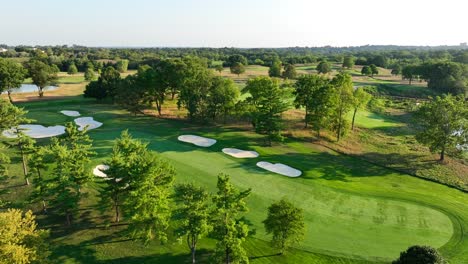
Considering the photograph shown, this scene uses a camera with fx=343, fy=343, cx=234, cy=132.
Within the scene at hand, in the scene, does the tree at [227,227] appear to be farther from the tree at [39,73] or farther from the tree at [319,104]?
the tree at [39,73]

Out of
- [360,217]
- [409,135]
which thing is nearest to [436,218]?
[360,217]

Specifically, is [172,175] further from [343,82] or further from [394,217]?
[343,82]

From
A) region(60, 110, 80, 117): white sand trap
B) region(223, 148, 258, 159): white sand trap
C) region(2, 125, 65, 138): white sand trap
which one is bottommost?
region(223, 148, 258, 159): white sand trap

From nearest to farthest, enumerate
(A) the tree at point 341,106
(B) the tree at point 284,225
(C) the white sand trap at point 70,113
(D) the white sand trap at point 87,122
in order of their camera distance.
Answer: (B) the tree at point 284,225, (A) the tree at point 341,106, (D) the white sand trap at point 87,122, (C) the white sand trap at point 70,113

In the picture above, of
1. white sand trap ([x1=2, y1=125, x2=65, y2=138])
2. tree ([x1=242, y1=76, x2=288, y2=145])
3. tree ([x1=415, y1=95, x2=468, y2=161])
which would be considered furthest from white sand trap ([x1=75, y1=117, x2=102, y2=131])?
tree ([x1=415, y1=95, x2=468, y2=161])

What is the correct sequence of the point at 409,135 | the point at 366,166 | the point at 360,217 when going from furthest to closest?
the point at 409,135 < the point at 366,166 < the point at 360,217

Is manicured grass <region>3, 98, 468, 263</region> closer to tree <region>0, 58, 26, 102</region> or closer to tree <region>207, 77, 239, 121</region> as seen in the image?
tree <region>207, 77, 239, 121</region>

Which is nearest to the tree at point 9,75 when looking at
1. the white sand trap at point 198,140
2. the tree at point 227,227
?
the white sand trap at point 198,140
